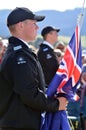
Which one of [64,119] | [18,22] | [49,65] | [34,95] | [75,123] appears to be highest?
[18,22]

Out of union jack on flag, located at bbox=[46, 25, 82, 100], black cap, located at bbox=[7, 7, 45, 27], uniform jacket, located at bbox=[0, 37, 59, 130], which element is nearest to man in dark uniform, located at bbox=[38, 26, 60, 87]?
union jack on flag, located at bbox=[46, 25, 82, 100]

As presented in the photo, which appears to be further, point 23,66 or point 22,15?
point 22,15

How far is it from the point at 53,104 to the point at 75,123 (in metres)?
4.01

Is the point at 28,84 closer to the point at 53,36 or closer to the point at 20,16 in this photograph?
the point at 20,16

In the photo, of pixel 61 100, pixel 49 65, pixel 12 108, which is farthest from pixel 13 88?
pixel 49 65

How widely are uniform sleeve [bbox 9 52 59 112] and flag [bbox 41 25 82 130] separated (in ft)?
0.74

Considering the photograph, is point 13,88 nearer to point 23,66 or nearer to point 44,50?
point 23,66

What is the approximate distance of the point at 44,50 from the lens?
25.9 feet

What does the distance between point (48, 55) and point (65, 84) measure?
359 cm

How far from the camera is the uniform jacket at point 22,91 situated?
391 cm

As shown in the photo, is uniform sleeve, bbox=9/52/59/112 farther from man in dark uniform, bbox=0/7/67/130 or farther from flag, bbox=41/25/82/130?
flag, bbox=41/25/82/130

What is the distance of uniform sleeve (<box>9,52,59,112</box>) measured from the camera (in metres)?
3.90

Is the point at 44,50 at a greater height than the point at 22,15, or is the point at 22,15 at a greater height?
the point at 22,15

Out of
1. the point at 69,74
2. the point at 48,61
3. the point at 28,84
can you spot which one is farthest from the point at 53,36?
the point at 28,84
